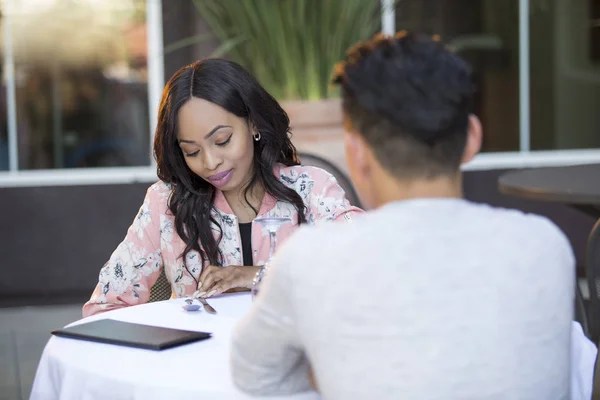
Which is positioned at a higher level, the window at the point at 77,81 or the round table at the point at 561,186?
the window at the point at 77,81

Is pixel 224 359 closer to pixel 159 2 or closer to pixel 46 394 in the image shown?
pixel 46 394

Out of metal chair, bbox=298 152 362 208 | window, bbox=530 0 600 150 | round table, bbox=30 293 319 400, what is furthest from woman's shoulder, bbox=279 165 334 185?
window, bbox=530 0 600 150

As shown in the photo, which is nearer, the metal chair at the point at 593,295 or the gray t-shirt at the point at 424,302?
the gray t-shirt at the point at 424,302

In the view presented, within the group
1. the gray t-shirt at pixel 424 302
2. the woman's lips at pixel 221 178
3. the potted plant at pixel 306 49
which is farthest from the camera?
the potted plant at pixel 306 49

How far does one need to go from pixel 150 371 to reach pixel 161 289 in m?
1.01

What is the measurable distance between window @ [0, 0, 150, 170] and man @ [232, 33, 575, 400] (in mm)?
4603

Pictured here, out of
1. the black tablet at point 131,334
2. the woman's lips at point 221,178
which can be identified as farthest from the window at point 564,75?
the black tablet at point 131,334

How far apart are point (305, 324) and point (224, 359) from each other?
0.42 metres

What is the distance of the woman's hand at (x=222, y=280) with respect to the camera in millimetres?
2199

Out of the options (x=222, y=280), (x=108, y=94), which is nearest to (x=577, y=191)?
(x=222, y=280)

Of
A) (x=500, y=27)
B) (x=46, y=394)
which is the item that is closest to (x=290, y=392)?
(x=46, y=394)

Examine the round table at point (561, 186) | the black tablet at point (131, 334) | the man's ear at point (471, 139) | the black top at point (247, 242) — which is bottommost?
the black tablet at point (131, 334)

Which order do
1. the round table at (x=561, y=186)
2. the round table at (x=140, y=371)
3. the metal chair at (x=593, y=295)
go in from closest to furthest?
the round table at (x=140, y=371), the metal chair at (x=593, y=295), the round table at (x=561, y=186)

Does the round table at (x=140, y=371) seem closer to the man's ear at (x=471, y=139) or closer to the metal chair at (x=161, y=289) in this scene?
the man's ear at (x=471, y=139)
